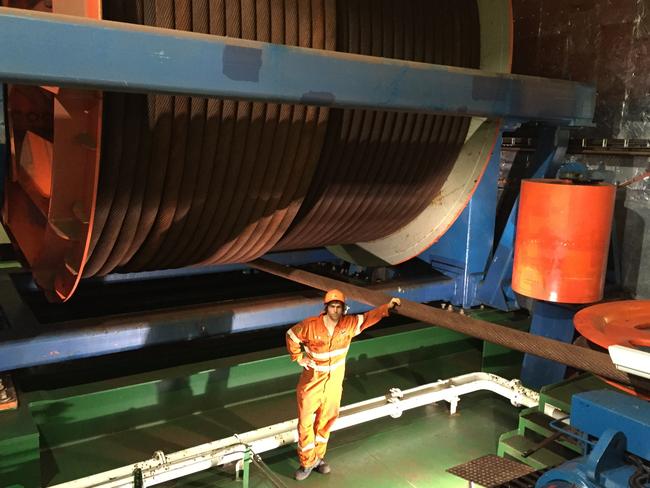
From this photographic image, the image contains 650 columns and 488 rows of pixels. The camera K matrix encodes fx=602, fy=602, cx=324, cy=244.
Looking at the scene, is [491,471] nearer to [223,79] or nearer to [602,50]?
[223,79]

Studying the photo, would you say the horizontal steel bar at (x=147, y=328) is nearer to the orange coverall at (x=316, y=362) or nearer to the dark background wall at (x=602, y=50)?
the orange coverall at (x=316, y=362)

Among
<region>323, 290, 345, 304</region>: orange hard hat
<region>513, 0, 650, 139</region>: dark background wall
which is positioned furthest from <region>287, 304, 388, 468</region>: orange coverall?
<region>513, 0, 650, 139</region>: dark background wall

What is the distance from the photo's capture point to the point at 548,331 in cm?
311

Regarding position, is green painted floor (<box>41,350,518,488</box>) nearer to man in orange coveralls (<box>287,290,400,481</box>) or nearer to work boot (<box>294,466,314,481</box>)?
work boot (<box>294,466,314,481</box>)

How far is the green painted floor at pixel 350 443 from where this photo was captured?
8.77 ft

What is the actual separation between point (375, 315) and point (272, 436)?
73 cm

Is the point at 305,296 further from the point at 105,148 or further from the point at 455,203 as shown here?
the point at 105,148

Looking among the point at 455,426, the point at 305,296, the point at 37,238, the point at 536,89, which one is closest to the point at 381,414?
the point at 455,426

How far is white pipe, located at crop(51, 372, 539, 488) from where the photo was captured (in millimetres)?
2377

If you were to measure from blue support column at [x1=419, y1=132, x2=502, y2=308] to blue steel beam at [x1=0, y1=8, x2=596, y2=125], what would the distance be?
1.02 m

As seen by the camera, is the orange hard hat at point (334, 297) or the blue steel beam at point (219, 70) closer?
the blue steel beam at point (219, 70)

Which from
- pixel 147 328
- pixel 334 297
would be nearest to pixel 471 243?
pixel 334 297

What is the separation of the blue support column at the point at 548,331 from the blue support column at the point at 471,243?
479mm

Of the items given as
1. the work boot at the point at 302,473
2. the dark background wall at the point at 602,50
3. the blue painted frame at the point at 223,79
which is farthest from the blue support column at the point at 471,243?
the work boot at the point at 302,473
